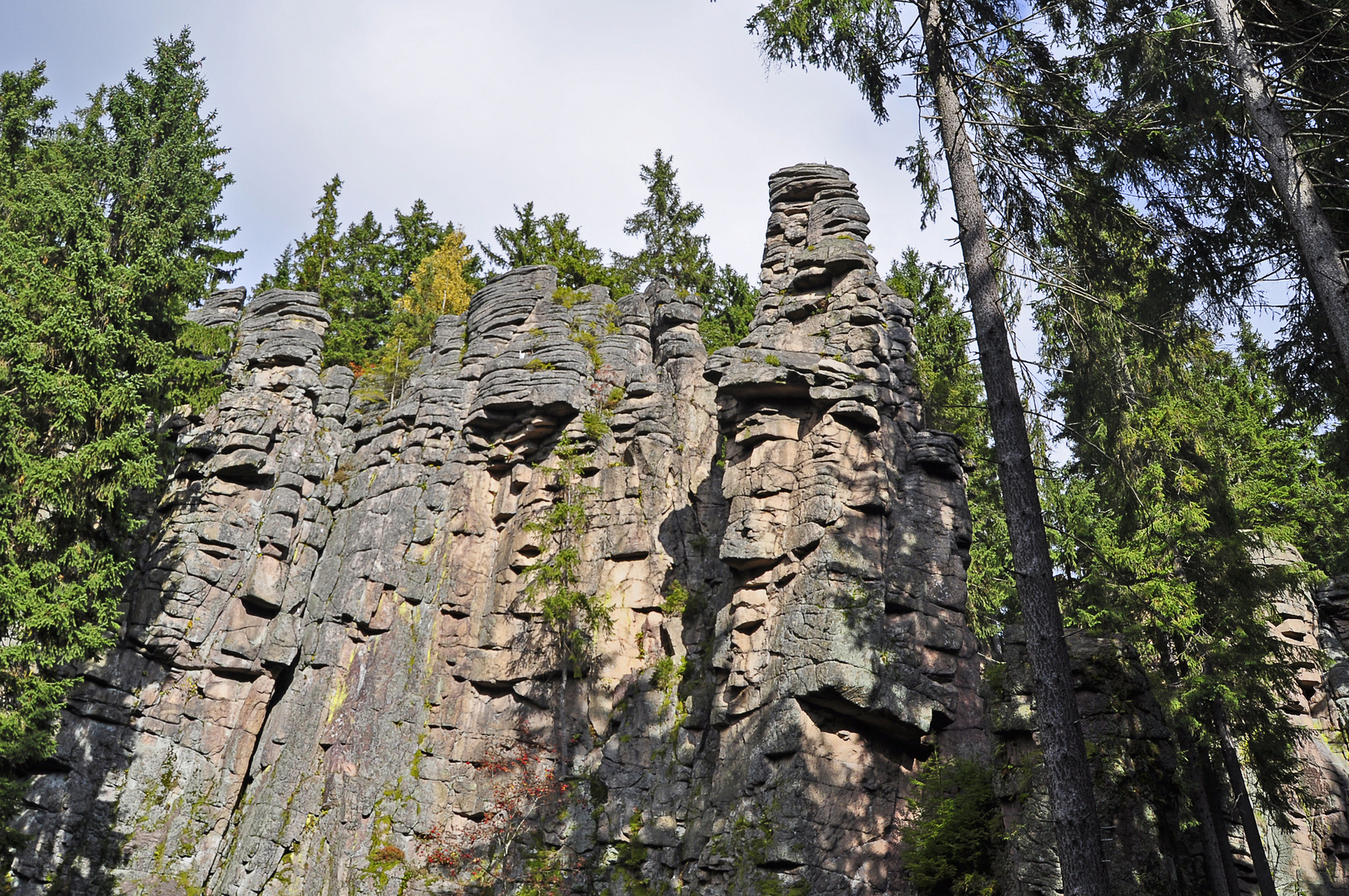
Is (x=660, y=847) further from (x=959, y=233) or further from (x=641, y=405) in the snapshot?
(x=959, y=233)

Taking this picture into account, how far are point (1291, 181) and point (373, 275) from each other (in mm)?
36069

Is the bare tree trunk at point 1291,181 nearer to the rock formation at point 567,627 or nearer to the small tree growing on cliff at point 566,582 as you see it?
the rock formation at point 567,627

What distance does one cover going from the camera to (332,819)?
68.7ft

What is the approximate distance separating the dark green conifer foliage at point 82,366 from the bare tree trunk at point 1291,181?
18876 millimetres

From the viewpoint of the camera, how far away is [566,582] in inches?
875

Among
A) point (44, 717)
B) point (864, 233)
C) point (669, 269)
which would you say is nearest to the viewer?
point (44, 717)

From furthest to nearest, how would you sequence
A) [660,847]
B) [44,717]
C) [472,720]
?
1. [472,720]
2. [660,847]
3. [44,717]

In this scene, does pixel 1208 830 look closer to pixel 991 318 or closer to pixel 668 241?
pixel 991 318

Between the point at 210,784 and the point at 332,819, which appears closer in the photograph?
the point at 332,819

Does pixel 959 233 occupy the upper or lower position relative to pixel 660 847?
upper

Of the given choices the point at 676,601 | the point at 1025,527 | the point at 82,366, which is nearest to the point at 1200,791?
the point at 1025,527

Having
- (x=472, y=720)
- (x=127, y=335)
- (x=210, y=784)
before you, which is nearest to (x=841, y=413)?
(x=472, y=720)

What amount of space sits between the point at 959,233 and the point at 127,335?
15.4 meters

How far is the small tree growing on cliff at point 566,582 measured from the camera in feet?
69.9
